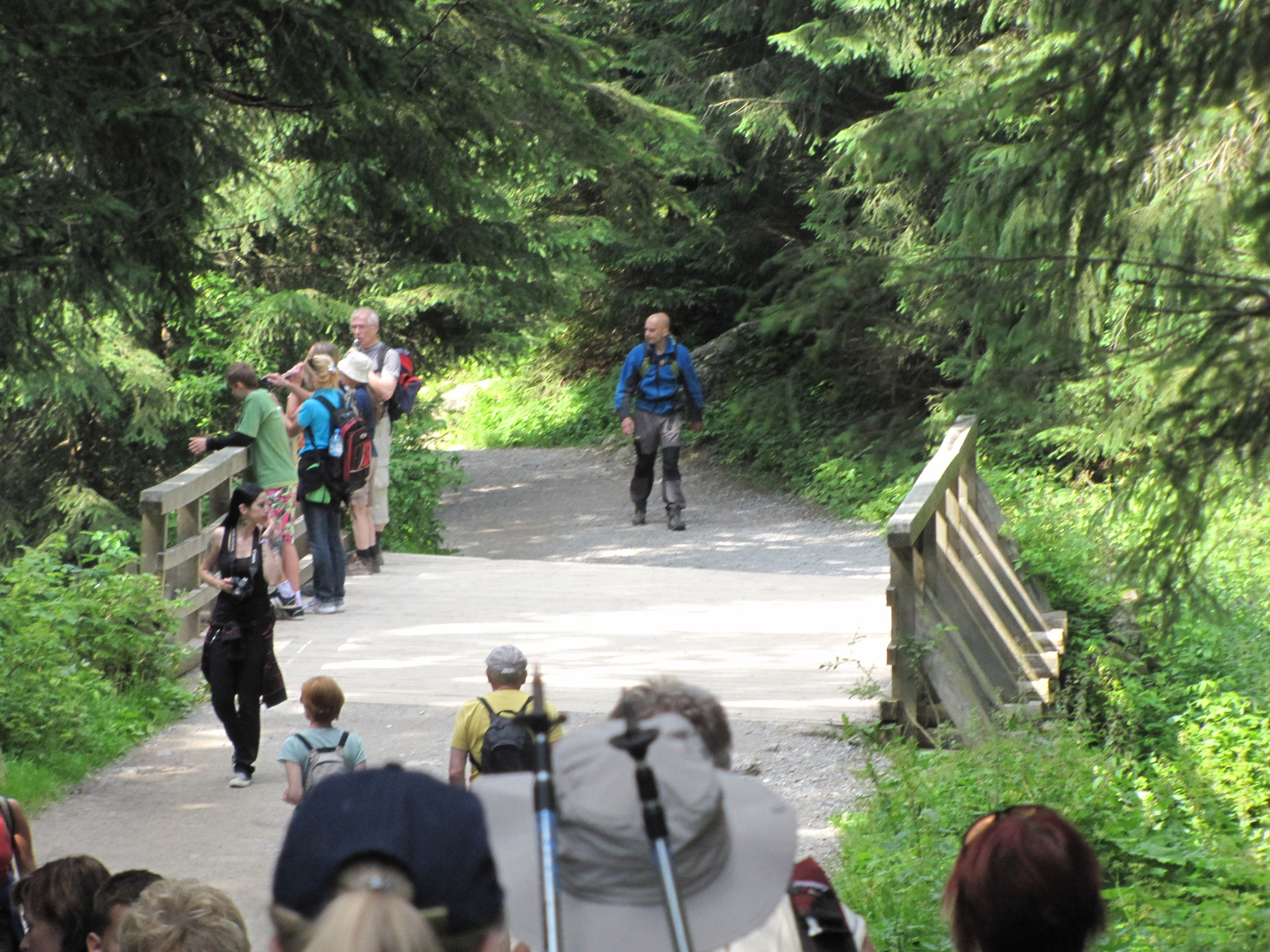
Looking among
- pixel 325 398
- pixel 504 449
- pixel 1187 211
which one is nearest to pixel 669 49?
pixel 504 449

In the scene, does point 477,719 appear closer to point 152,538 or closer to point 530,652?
point 530,652

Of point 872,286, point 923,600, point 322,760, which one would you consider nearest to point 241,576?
point 322,760

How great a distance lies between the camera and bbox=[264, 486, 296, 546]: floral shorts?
31.8 ft

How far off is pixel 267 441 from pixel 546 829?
27.4ft

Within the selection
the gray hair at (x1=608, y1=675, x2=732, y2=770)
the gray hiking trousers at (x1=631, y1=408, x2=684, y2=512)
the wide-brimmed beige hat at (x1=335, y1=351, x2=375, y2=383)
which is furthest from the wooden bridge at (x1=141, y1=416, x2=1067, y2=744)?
the gray hair at (x1=608, y1=675, x2=732, y2=770)

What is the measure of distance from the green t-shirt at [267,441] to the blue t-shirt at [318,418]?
0.21 metres

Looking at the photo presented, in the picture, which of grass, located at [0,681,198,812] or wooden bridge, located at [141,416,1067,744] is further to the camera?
wooden bridge, located at [141,416,1067,744]

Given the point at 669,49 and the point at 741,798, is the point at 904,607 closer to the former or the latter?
the point at 741,798

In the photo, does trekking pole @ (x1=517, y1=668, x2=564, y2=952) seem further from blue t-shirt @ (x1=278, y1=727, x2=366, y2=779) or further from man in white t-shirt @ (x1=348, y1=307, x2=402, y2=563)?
man in white t-shirt @ (x1=348, y1=307, x2=402, y2=563)

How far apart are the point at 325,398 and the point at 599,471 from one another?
41.9 ft

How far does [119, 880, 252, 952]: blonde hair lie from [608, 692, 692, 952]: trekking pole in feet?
4.65

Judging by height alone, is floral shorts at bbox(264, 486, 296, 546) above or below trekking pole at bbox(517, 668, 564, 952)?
below

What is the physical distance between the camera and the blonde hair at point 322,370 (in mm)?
9641

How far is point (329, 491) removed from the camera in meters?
9.85
